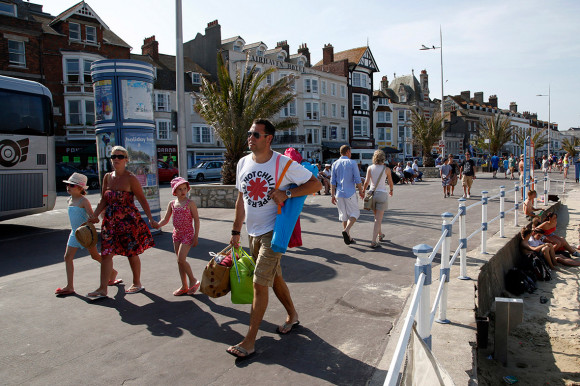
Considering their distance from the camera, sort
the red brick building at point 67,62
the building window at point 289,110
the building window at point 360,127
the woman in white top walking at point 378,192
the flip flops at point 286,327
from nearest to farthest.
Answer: the flip flops at point 286,327, the woman in white top walking at point 378,192, the red brick building at point 67,62, the building window at point 289,110, the building window at point 360,127

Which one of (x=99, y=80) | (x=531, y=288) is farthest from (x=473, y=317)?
(x=99, y=80)

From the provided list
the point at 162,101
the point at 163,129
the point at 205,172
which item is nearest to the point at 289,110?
the point at 162,101

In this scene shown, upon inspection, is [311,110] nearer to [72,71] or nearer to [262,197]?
[72,71]

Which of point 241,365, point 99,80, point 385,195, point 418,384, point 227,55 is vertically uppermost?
point 227,55

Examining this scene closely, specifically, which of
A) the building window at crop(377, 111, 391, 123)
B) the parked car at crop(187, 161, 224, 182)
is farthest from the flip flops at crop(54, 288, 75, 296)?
the building window at crop(377, 111, 391, 123)

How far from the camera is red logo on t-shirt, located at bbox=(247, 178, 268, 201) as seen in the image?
3727 millimetres

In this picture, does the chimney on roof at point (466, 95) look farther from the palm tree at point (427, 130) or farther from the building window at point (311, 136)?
the palm tree at point (427, 130)

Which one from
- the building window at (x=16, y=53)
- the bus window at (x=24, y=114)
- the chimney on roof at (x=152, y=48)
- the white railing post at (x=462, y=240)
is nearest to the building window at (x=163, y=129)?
the chimney on roof at (x=152, y=48)

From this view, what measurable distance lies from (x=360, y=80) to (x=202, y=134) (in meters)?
23.0

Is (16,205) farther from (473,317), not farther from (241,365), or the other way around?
(473,317)

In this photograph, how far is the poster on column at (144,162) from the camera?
9.02m

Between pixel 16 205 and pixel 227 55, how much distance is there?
34255 millimetres

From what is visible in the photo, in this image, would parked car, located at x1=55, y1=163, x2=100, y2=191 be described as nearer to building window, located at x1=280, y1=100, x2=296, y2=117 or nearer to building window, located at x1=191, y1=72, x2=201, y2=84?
building window, located at x1=191, y1=72, x2=201, y2=84

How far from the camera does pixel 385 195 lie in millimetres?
7832
